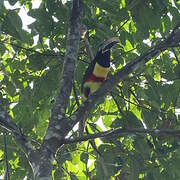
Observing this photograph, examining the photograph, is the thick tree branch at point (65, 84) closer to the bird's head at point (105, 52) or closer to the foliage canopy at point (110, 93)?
the foliage canopy at point (110, 93)

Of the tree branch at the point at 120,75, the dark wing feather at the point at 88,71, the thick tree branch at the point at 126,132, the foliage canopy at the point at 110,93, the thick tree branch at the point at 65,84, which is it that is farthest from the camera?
the dark wing feather at the point at 88,71

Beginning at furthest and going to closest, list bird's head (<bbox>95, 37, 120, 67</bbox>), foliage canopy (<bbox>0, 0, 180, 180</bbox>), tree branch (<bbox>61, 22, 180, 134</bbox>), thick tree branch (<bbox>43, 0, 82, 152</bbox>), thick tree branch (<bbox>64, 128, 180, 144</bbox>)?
bird's head (<bbox>95, 37, 120, 67</bbox>), foliage canopy (<bbox>0, 0, 180, 180</bbox>), tree branch (<bbox>61, 22, 180, 134</bbox>), thick tree branch (<bbox>43, 0, 82, 152</bbox>), thick tree branch (<bbox>64, 128, 180, 144</bbox>)


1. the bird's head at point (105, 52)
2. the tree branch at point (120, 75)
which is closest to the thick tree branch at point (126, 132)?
the tree branch at point (120, 75)

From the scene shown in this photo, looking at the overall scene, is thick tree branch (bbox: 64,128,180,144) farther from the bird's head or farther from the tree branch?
the bird's head

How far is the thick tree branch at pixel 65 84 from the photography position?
2812 mm

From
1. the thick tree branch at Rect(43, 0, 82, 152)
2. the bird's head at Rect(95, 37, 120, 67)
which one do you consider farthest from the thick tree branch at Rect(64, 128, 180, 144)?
the bird's head at Rect(95, 37, 120, 67)

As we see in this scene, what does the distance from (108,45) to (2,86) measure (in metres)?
1.05

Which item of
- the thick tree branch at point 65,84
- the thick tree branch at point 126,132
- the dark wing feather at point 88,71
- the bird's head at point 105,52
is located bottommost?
the thick tree branch at point 126,132

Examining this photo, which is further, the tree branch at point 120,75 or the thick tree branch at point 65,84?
the tree branch at point 120,75

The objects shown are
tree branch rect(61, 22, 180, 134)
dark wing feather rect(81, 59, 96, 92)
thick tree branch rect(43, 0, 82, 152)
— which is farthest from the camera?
dark wing feather rect(81, 59, 96, 92)

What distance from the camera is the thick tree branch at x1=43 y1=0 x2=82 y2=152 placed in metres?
2.81

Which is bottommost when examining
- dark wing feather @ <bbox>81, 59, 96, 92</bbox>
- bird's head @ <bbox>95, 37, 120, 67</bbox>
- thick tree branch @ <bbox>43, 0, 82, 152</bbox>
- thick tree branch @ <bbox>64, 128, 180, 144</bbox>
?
thick tree branch @ <bbox>64, 128, 180, 144</bbox>

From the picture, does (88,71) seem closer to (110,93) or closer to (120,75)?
(110,93)

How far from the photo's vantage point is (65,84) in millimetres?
3072
